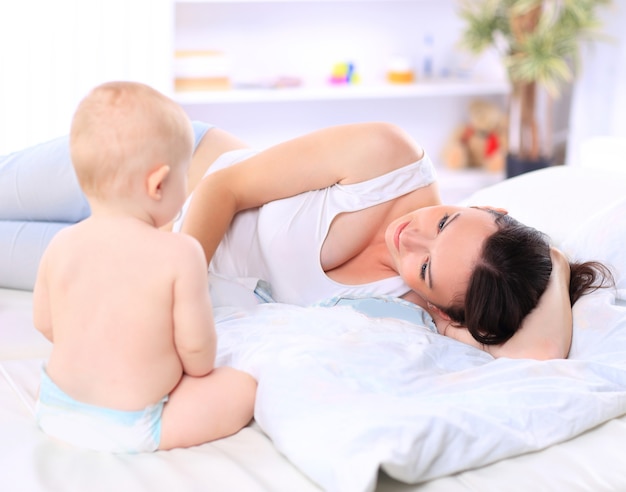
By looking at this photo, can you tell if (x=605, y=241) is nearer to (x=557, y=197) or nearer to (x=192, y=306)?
Result: (x=557, y=197)

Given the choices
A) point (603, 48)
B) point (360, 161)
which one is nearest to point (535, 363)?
point (360, 161)

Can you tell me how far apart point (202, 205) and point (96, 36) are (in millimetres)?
2134

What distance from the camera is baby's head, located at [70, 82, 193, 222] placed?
3.64 feet

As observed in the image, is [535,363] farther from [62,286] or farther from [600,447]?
[62,286]

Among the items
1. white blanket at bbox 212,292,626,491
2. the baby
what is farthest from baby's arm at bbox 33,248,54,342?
white blanket at bbox 212,292,626,491

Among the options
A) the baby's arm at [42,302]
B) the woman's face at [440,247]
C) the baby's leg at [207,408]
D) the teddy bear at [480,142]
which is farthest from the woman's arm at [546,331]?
the teddy bear at [480,142]

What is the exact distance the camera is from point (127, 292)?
1.16m

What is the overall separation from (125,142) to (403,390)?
0.57 meters

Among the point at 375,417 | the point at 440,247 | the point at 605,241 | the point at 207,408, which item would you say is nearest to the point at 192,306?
the point at 207,408

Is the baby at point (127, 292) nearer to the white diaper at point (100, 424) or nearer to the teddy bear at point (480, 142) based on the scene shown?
the white diaper at point (100, 424)

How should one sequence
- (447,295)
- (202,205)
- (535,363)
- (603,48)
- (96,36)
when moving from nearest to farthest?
(535,363) → (447,295) → (202,205) → (96,36) → (603,48)

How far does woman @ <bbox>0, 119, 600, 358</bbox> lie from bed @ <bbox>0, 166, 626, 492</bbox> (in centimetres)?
7

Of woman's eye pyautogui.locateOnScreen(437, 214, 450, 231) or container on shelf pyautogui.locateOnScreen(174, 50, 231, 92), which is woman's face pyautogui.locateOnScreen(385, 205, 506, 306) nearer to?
woman's eye pyautogui.locateOnScreen(437, 214, 450, 231)

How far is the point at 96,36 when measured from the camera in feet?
11.7
